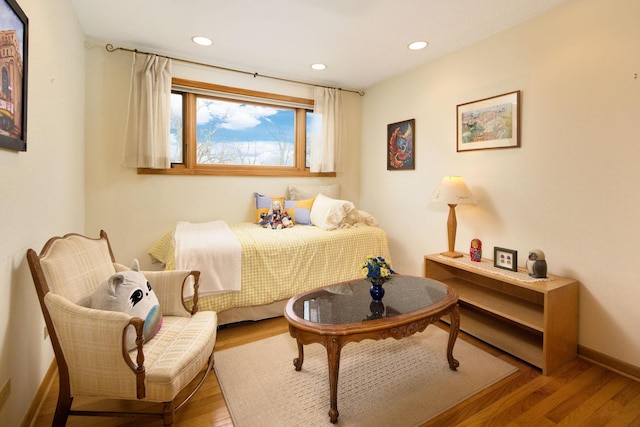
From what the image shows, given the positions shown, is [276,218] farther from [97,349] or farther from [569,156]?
[569,156]

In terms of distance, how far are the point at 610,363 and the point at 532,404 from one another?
2.60 ft

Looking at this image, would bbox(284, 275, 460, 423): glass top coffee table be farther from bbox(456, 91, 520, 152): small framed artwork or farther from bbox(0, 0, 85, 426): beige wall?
bbox(456, 91, 520, 152): small framed artwork

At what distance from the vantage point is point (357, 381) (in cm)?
188

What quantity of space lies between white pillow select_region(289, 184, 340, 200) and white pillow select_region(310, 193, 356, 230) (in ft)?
1.36

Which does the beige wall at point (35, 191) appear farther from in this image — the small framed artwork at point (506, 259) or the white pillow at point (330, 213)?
the small framed artwork at point (506, 259)

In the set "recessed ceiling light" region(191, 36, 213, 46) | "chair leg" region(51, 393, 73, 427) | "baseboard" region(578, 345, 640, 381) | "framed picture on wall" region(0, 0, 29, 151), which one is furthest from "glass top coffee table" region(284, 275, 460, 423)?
"recessed ceiling light" region(191, 36, 213, 46)

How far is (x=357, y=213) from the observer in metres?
3.42

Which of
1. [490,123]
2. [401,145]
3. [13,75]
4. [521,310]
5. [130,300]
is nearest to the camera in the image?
[13,75]

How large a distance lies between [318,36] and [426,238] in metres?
2.25

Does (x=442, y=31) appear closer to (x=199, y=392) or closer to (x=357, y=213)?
(x=357, y=213)

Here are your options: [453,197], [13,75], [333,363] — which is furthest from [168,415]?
[453,197]

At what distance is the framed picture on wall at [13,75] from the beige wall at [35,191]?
8cm

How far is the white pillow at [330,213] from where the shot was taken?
3.20 meters

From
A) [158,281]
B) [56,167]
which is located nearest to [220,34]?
[56,167]
